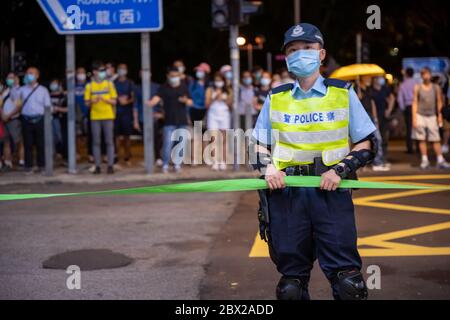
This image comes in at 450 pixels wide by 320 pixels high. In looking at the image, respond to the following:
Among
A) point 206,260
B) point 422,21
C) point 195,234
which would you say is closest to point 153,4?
point 195,234

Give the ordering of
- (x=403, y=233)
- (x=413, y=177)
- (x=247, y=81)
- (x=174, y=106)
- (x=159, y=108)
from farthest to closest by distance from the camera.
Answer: (x=247, y=81) → (x=159, y=108) → (x=174, y=106) → (x=413, y=177) → (x=403, y=233)

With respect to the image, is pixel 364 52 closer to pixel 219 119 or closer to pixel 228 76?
pixel 228 76

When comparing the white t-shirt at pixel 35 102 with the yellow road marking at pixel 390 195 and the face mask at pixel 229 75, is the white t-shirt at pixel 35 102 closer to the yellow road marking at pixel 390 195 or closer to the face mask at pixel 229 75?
the face mask at pixel 229 75

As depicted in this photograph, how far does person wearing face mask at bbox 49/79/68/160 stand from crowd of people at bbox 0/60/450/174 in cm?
2

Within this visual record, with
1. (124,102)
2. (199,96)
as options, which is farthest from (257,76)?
(124,102)

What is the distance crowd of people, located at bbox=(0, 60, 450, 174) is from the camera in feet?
47.2

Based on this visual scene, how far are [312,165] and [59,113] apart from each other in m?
12.9

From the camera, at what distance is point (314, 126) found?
439 cm

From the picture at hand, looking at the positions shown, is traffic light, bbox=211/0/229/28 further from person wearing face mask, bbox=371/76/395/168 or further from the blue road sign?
person wearing face mask, bbox=371/76/395/168

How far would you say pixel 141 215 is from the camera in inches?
389

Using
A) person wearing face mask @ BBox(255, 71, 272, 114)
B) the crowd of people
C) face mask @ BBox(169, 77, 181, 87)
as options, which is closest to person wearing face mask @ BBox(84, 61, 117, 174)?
the crowd of people
